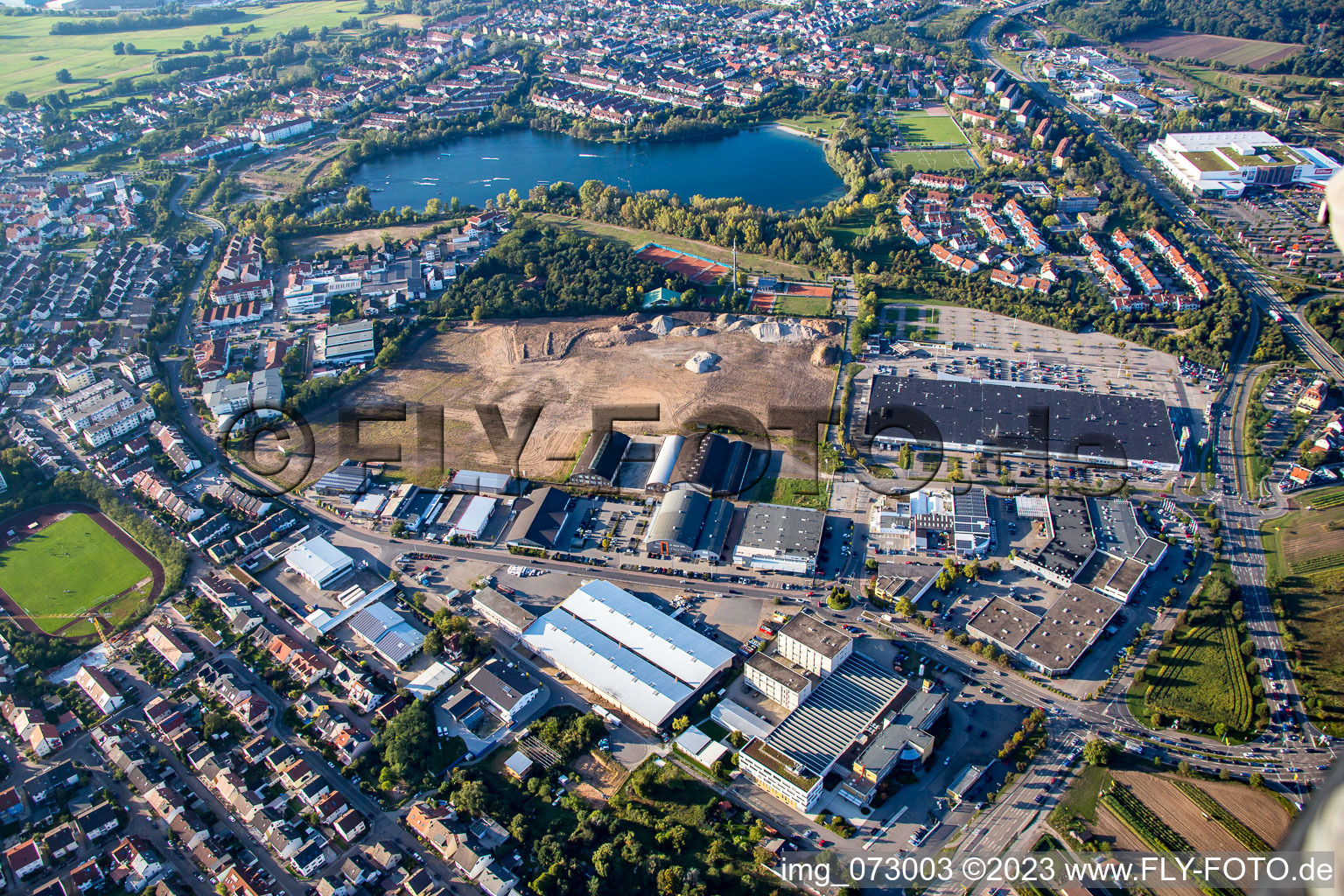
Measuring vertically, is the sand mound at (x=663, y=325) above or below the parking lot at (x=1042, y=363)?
above

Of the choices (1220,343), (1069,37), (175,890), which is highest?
(1069,37)

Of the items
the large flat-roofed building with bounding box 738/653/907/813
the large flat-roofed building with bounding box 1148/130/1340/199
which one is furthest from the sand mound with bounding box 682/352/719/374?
the large flat-roofed building with bounding box 1148/130/1340/199

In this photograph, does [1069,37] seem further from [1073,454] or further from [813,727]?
[813,727]

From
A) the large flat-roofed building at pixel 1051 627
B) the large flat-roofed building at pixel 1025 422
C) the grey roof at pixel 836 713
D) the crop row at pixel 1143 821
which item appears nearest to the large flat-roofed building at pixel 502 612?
the grey roof at pixel 836 713

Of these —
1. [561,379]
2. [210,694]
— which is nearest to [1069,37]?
[561,379]

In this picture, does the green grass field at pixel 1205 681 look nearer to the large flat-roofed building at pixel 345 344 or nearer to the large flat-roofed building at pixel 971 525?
the large flat-roofed building at pixel 971 525
